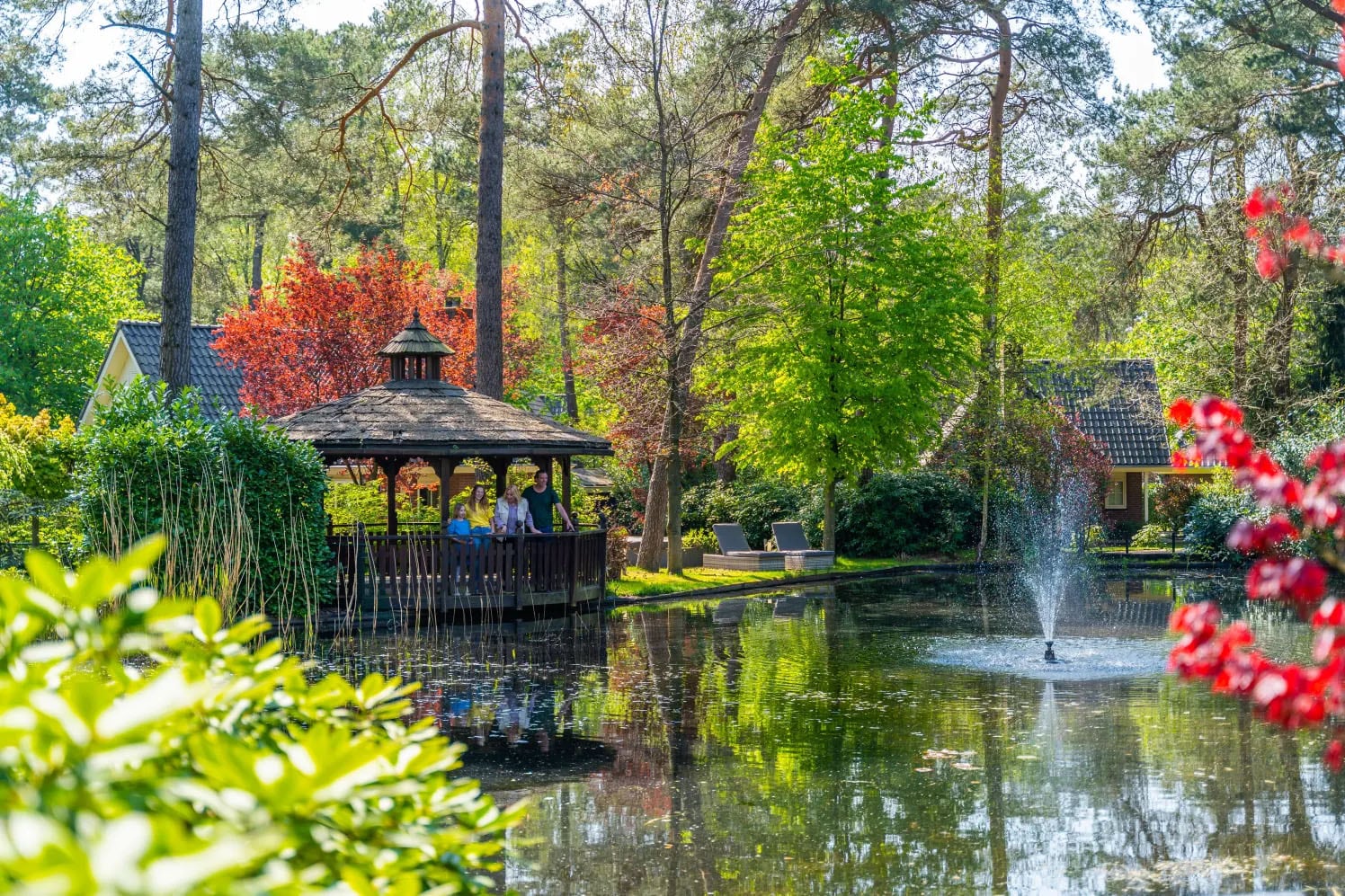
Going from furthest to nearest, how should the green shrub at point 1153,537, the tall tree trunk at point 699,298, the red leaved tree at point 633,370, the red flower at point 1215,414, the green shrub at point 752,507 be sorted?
the green shrub at point 1153,537
the green shrub at point 752,507
the tall tree trunk at point 699,298
the red leaved tree at point 633,370
the red flower at point 1215,414

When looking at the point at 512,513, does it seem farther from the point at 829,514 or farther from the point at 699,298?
the point at 829,514

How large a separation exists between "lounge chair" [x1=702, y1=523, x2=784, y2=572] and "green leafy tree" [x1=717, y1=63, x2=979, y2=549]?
1.64 meters

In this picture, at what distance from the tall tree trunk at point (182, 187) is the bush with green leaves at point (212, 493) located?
123 cm

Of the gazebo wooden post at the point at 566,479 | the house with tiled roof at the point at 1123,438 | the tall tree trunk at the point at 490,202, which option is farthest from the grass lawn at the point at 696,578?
the house with tiled roof at the point at 1123,438

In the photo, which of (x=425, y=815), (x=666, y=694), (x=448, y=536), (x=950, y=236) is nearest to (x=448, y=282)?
Result: (x=950, y=236)

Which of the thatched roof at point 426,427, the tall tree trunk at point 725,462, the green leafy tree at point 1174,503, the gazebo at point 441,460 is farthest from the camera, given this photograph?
the tall tree trunk at point 725,462

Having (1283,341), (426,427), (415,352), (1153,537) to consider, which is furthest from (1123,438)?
(426,427)

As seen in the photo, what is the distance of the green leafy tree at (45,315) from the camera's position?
41.9 meters

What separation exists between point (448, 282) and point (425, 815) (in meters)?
32.8

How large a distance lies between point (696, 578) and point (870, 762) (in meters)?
15.7

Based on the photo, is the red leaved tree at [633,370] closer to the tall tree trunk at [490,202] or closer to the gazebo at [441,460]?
the tall tree trunk at [490,202]

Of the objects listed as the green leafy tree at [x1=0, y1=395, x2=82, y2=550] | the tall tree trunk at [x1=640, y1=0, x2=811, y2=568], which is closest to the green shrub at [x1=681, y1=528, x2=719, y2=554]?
the tall tree trunk at [x1=640, y1=0, x2=811, y2=568]

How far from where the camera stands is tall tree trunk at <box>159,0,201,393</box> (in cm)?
1845

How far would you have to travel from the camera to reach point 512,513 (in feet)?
64.6
